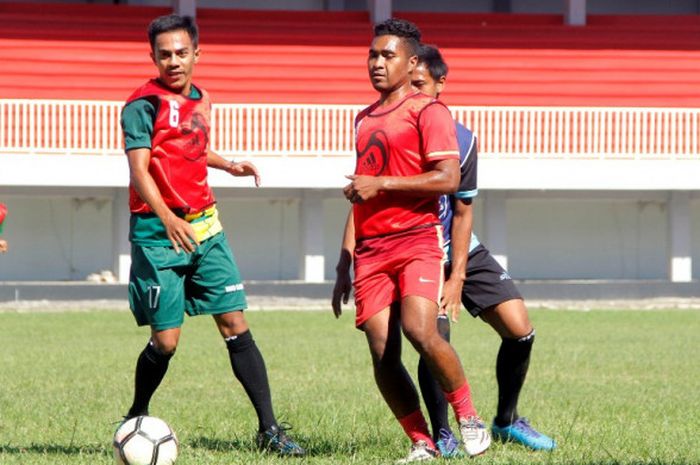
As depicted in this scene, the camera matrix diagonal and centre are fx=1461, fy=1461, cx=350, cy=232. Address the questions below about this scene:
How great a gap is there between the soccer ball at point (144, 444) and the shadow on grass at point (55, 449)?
0.59m

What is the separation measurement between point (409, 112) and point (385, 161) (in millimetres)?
252

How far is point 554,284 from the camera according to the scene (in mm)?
23984

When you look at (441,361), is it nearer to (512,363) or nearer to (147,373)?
(512,363)

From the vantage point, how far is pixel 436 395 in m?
7.36

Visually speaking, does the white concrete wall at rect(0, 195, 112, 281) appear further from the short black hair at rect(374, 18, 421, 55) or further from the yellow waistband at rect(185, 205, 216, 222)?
the short black hair at rect(374, 18, 421, 55)

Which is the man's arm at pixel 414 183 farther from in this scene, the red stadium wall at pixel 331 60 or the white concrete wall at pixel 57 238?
the white concrete wall at pixel 57 238

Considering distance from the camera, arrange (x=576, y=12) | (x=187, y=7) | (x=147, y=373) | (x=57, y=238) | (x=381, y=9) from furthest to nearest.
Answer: (x=576, y=12) → (x=381, y=9) → (x=187, y=7) → (x=57, y=238) → (x=147, y=373)

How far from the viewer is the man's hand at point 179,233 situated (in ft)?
22.9

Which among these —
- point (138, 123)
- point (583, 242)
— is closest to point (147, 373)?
point (138, 123)

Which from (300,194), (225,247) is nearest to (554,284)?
(300,194)

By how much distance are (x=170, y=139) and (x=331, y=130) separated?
1745cm

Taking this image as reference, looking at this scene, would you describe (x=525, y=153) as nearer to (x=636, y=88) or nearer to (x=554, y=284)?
(x=554, y=284)

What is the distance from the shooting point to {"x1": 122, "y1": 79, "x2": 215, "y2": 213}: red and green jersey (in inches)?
283

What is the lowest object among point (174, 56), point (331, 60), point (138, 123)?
point (138, 123)
